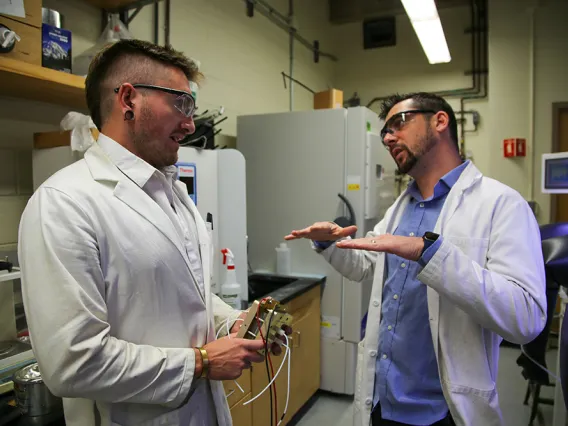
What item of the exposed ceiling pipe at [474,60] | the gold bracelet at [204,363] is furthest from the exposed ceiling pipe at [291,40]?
the gold bracelet at [204,363]

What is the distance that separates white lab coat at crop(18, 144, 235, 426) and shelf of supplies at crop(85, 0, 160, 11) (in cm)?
128

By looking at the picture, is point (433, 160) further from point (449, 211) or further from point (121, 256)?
point (121, 256)

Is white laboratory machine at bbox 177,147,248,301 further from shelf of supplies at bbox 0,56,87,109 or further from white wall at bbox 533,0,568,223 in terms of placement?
white wall at bbox 533,0,568,223

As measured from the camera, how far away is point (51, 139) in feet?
5.44

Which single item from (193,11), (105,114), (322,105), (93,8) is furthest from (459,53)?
(105,114)

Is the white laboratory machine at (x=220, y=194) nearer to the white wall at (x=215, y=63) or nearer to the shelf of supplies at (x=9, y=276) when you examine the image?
the white wall at (x=215, y=63)

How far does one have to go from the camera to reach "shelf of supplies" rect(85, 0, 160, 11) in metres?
1.97

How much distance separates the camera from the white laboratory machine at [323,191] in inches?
111

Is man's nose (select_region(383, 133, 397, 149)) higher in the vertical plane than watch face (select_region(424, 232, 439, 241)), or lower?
higher

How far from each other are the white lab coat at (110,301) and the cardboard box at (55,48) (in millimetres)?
691

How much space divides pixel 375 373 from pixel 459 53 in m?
4.48

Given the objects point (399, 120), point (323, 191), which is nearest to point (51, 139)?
point (399, 120)

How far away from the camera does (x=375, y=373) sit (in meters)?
1.46

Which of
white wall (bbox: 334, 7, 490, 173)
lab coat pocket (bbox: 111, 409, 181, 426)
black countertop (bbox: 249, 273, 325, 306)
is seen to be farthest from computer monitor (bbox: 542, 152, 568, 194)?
lab coat pocket (bbox: 111, 409, 181, 426)
